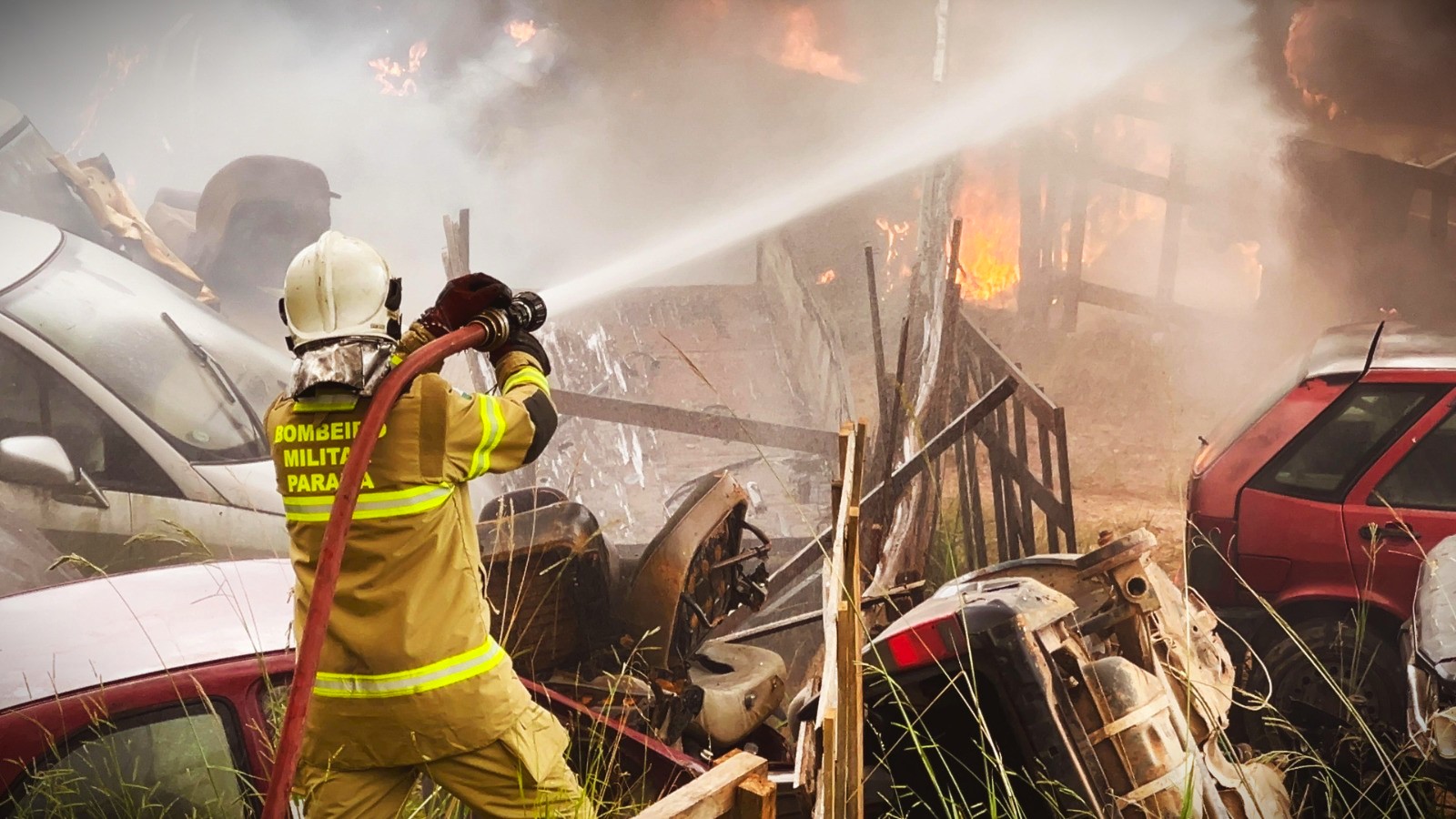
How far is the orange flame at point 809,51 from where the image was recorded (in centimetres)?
493

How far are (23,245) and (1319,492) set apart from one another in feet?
18.9

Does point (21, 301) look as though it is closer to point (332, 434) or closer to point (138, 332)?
point (138, 332)

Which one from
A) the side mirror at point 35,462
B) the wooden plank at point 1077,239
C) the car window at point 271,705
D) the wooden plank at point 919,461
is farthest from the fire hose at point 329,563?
the side mirror at point 35,462

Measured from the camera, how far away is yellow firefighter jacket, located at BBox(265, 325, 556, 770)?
2.05 meters

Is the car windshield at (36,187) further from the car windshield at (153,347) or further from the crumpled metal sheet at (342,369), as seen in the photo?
the crumpled metal sheet at (342,369)

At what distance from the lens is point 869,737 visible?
3.24m

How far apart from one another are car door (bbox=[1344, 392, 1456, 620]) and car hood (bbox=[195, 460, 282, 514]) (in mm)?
4651

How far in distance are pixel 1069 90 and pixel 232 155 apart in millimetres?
4406

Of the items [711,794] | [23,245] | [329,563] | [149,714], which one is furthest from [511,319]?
[23,245]

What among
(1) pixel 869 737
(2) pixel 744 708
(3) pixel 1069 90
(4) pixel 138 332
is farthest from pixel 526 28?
(1) pixel 869 737

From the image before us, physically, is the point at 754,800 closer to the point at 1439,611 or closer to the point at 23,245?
the point at 1439,611

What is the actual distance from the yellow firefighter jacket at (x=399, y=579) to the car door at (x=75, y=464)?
2809mm

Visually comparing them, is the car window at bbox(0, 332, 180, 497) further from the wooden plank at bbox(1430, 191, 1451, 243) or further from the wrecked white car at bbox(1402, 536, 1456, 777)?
the wooden plank at bbox(1430, 191, 1451, 243)

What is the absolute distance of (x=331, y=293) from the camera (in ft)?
6.96
